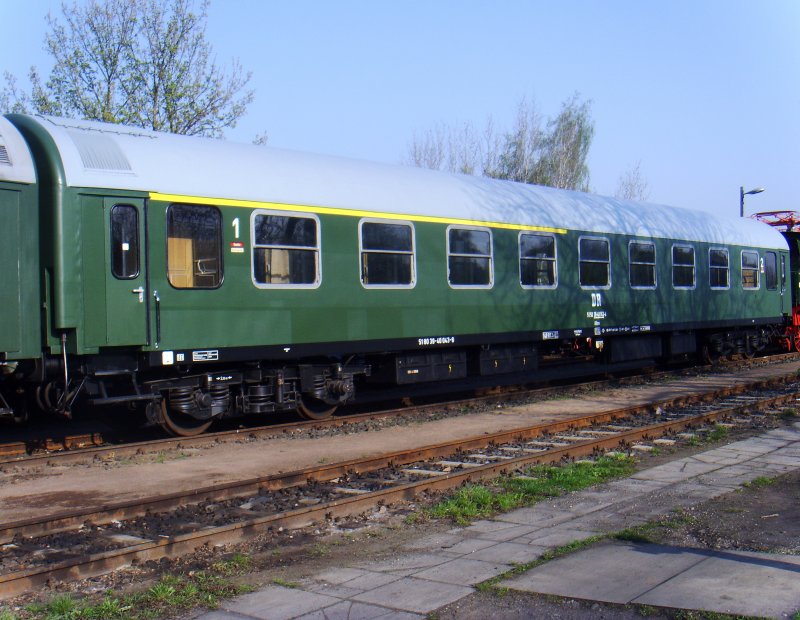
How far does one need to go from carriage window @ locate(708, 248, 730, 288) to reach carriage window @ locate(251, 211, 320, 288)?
11.8 metres

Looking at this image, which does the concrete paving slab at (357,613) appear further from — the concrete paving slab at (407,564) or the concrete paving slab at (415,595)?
the concrete paving slab at (407,564)

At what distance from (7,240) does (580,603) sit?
7087 millimetres

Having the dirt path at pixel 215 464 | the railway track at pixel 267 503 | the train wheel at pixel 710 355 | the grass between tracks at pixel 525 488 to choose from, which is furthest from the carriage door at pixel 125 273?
the train wheel at pixel 710 355

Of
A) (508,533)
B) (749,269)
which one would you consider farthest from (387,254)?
(749,269)

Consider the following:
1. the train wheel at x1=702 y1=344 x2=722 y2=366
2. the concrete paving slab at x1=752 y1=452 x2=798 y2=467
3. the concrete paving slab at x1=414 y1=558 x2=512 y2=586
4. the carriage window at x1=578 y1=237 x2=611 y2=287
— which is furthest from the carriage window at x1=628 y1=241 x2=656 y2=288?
the concrete paving slab at x1=414 y1=558 x2=512 y2=586

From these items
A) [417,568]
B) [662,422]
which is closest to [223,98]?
[662,422]

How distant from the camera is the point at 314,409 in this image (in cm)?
1276

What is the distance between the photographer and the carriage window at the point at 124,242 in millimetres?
9805

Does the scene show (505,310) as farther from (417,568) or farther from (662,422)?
(417,568)

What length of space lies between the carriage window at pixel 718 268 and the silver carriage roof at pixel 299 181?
3098 mm

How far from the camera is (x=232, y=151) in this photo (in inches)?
444

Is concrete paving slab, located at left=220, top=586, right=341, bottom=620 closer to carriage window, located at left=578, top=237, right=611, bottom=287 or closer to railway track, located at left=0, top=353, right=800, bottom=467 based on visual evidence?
railway track, located at left=0, top=353, right=800, bottom=467

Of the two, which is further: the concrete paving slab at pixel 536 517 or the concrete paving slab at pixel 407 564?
the concrete paving slab at pixel 536 517

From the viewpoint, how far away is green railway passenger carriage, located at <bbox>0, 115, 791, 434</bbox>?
9508 mm
